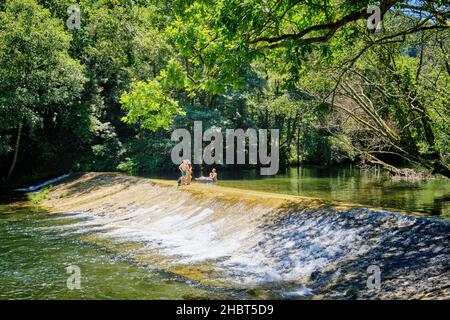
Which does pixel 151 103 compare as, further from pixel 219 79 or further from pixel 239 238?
pixel 239 238

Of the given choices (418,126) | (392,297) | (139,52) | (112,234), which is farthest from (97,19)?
(392,297)

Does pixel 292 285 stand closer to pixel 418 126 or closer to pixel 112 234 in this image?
pixel 112 234

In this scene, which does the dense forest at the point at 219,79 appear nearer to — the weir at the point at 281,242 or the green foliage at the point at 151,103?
the green foliage at the point at 151,103

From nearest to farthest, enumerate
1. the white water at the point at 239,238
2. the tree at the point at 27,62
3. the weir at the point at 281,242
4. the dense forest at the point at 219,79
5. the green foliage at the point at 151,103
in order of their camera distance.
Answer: the weir at the point at 281,242 → the dense forest at the point at 219,79 → the white water at the point at 239,238 → the green foliage at the point at 151,103 → the tree at the point at 27,62

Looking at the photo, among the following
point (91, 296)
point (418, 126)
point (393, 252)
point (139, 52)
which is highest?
point (139, 52)

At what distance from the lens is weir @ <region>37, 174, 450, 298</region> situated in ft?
29.7

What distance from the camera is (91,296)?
896 centimetres

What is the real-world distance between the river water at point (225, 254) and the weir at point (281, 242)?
31 millimetres

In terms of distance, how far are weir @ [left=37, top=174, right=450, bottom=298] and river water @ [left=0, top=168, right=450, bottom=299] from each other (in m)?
0.03

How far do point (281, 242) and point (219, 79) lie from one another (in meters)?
5.34

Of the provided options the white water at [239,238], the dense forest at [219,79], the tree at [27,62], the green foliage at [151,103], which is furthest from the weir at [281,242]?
the tree at [27,62]

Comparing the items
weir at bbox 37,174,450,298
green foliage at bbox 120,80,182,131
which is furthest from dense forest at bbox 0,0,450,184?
weir at bbox 37,174,450,298

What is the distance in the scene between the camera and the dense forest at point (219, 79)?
991 cm

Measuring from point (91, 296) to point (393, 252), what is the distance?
7.27m
